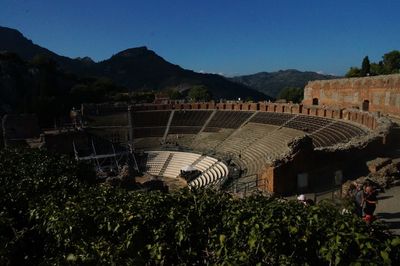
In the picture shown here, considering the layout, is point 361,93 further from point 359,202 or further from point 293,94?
point 293,94

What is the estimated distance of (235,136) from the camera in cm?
3844

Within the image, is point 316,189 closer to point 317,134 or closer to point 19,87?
point 317,134

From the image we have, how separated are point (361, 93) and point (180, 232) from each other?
40.0m

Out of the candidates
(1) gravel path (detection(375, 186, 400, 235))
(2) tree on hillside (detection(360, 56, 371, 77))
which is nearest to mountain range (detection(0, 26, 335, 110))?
(2) tree on hillside (detection(360, 56, 371, 77))

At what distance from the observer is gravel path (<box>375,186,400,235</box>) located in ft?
32.4

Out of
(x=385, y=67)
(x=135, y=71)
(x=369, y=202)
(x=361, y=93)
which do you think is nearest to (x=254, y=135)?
(x=361, y=93)

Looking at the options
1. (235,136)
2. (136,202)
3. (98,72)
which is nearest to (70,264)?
(136,202)

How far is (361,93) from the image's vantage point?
41.4 metres

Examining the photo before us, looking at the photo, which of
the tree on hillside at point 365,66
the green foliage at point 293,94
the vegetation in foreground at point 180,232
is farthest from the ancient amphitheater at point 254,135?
the green foliage at point 293,94

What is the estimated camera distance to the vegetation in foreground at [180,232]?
595cm

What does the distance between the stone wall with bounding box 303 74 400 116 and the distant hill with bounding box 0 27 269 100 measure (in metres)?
106

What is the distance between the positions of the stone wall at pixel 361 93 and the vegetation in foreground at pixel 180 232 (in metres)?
32.0

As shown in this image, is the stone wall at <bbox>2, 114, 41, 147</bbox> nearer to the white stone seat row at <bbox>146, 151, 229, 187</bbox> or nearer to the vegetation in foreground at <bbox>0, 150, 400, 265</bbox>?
the white stone seat row at <bbox>146, 151, 229, 187</bbox>

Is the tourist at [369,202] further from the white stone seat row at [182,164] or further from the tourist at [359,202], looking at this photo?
the white stone seat row at [182,164]
